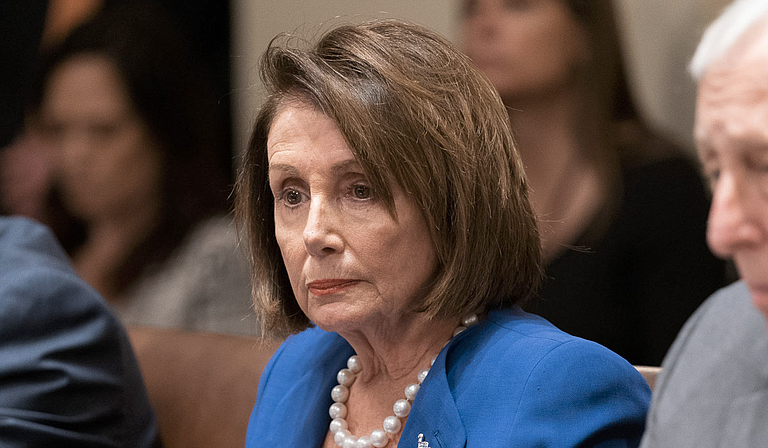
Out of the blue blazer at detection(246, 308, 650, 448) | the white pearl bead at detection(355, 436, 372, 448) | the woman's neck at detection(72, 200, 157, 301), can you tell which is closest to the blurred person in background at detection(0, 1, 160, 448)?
the blue blazer at detection(246, 308, 650, 448)

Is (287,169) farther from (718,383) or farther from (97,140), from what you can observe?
(97,140)

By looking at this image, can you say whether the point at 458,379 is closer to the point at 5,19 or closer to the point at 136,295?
the point at 136,295

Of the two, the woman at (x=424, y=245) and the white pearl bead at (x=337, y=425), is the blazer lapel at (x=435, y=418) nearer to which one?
the woman at (x=424, y=245)

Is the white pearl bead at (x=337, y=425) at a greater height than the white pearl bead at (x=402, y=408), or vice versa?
the white pearl bead at (x=402, y=408)

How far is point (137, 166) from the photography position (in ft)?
12.7

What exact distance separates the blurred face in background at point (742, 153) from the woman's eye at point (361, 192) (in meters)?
0.58

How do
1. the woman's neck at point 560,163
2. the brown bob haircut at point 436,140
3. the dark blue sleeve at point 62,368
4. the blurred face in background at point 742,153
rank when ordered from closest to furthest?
the blurred face in background at point 742,153 → the brown bob haircut at point 436,140 → the dark blue sleeve at point 62,368 → the woman's neck at point 560,163

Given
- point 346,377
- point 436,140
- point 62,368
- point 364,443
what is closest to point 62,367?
point 62,368

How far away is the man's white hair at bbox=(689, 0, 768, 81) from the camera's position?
0.85 metres

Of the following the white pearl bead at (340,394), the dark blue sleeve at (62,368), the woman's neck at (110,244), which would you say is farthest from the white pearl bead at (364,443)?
the woman's neck at (110,244)

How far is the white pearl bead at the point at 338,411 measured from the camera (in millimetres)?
1552

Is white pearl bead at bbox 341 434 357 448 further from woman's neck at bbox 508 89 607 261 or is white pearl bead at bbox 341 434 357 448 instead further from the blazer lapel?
woman's neck at bbox 508 89 607 261

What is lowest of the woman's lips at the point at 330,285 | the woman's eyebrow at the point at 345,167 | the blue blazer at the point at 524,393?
the blue blazer at the point at 524,393

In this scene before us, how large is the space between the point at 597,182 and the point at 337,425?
4.86 ft
